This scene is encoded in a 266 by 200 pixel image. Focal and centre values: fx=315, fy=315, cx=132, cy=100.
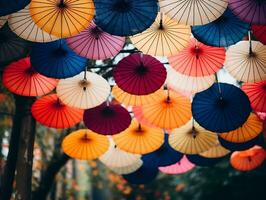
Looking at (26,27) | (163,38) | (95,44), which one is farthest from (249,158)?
(26,27)

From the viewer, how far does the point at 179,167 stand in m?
5.82

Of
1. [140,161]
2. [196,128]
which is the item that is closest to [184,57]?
[196,128]

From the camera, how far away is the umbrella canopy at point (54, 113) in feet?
14.8

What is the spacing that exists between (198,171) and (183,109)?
18.1 ft

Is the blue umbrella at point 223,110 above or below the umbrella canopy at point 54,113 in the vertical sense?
below

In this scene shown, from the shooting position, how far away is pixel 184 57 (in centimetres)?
392

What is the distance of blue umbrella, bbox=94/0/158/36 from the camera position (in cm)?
311

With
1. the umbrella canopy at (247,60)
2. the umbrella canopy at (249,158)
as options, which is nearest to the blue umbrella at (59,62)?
the umbrella canopy at (247,60)

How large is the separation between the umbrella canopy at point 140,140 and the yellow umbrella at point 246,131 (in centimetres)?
102

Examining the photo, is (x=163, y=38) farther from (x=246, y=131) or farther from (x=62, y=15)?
(x=246, y=131)

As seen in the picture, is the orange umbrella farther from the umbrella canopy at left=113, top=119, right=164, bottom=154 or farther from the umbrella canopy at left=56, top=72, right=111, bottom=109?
the umbrella canopy at left=56, top=72, right=111, bottom=109

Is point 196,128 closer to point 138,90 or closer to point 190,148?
point 190,148

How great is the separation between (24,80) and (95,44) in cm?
124

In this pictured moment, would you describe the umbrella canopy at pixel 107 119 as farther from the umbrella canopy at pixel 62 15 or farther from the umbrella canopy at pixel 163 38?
the umbrella canopy at pixel 62 15
